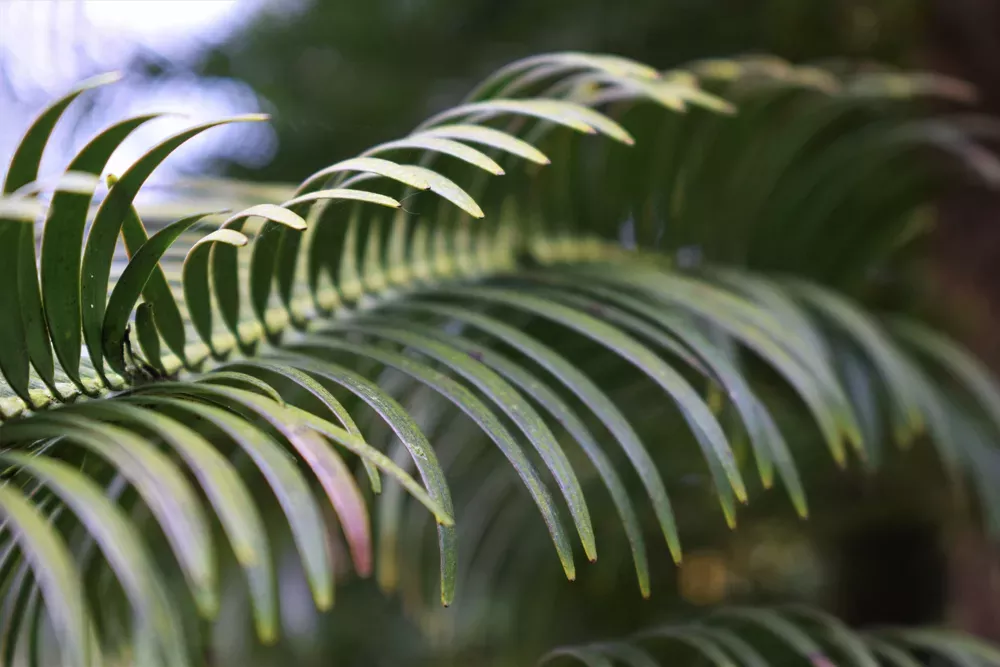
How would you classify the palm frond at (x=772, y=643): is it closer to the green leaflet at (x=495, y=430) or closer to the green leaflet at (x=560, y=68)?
the green leaflet at (x=495, y=430)

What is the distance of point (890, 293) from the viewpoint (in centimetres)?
87

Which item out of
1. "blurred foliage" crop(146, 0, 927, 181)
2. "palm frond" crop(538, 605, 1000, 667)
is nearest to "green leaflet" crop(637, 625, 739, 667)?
"palm frond" crop(538, 605, 1000, 667)

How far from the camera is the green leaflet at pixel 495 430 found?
0.31 meters

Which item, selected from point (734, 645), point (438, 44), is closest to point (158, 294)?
point (734, 645)

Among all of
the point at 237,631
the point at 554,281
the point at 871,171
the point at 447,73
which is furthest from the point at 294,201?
the point at 447,73

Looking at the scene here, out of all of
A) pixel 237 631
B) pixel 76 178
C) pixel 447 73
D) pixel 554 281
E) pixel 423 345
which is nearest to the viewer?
pixel 76 178

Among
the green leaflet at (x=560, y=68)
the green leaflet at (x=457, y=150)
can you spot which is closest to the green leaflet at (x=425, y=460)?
the green leaflet at (x=457, y=150)

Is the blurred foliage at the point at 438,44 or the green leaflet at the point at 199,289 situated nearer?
the green leaflet at the point at 199,289

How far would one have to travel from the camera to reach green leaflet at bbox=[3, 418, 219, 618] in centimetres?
19

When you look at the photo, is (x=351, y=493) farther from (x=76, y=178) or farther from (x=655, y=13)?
(x=655, y=13)

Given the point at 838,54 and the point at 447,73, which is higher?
the point at 447,73

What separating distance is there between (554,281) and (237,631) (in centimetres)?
57

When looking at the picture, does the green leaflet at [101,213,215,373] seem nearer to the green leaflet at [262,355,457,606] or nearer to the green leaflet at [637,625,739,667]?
the green leaflet at [262,355,457,606]

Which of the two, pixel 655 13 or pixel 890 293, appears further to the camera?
pixel 655 13
